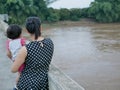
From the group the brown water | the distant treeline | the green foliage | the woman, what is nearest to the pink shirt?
the woman

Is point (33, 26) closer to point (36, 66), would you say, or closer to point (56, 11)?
point (36, 66)

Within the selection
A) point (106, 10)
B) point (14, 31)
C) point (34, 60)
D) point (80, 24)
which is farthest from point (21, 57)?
point (80, 24)

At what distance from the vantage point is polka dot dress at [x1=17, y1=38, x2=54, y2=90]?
3215 mm

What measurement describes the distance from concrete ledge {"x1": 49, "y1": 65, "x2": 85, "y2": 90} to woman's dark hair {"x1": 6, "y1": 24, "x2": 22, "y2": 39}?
0.64m

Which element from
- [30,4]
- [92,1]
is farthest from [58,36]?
[92,1]

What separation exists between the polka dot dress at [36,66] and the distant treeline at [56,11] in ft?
92.1

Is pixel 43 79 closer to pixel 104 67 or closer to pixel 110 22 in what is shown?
pixel 104 67

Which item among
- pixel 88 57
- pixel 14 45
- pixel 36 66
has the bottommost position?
pixel 88 57

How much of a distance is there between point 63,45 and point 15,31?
1891cm

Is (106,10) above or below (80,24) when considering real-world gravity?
above

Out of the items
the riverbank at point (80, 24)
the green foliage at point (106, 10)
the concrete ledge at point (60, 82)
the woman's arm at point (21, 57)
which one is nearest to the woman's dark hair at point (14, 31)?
the woman's arm at point (21, 57)

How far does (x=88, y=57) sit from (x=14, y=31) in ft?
48.1

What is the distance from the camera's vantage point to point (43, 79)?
329 centimetres

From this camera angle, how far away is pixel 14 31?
138 inches
